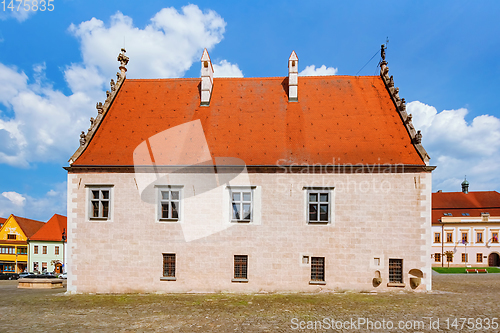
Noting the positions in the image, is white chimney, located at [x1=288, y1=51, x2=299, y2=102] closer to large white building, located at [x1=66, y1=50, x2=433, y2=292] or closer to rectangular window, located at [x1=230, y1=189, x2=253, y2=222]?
large white building, located at [x1=66, y1=50, x2=433, y2=292]

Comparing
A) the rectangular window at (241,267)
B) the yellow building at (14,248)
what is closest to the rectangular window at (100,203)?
the rectangular window at (241,267)

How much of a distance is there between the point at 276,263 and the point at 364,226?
A: 16.3ft

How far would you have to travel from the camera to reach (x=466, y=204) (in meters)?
51.6

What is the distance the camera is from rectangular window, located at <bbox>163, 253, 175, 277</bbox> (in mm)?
16531

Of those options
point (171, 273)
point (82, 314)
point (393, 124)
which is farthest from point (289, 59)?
point (82, 314)

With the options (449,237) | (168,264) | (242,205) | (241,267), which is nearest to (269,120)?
(242,205)

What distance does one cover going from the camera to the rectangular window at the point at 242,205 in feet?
54.4

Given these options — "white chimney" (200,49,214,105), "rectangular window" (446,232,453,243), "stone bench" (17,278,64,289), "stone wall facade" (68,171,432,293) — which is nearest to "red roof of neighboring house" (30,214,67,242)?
"stone bench" (17,278,64,289)

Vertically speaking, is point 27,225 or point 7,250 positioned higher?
point 27,225

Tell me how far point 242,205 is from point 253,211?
0.68m

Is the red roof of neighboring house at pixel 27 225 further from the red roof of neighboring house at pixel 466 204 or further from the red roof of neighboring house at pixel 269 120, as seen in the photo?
the red roof of neighboring house at pixel 466 204

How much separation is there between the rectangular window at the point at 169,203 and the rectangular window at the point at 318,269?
7.68 meters

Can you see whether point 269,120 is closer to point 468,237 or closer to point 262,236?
point 262,236

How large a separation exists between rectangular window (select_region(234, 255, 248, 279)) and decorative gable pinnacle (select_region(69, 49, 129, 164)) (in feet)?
34.8
